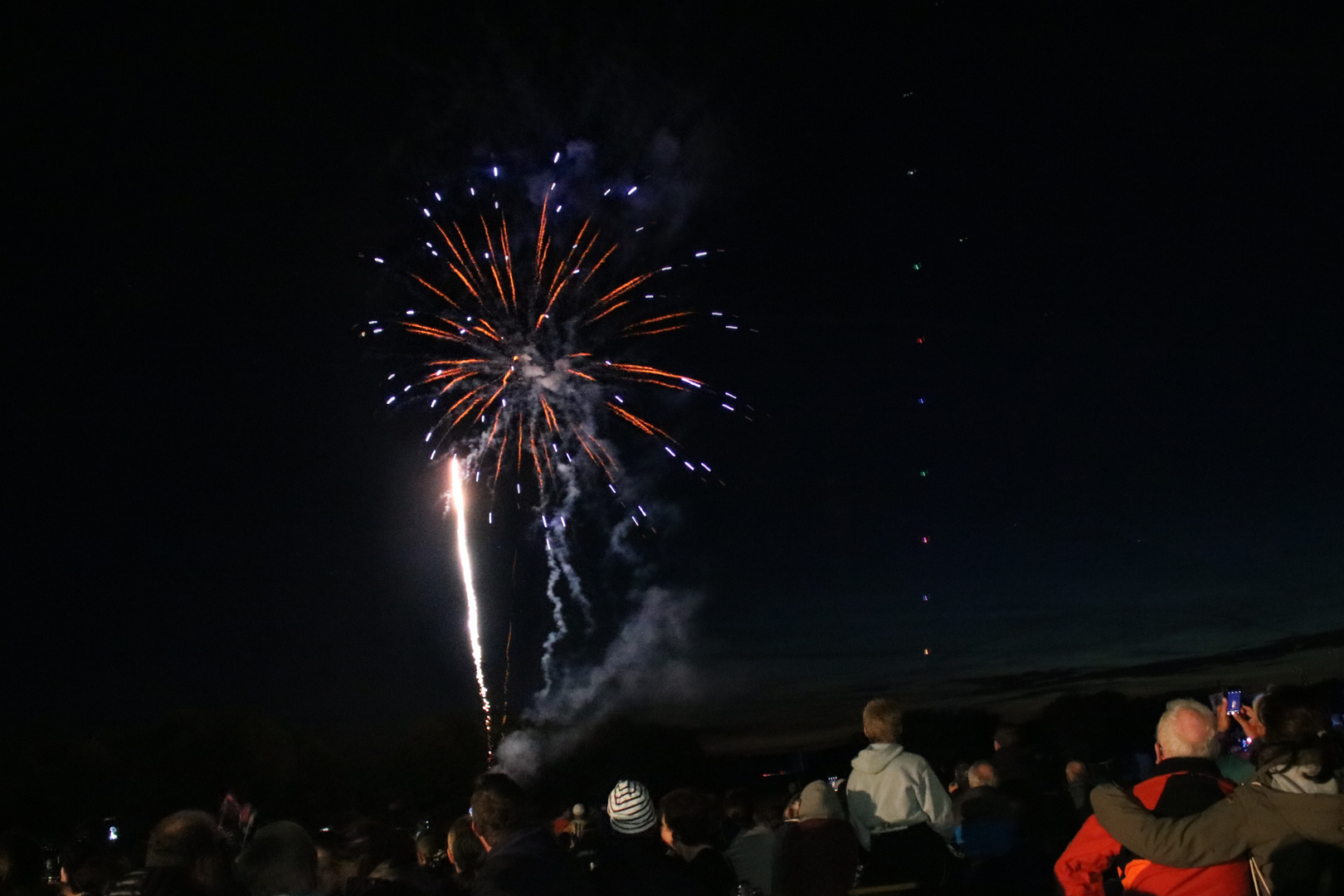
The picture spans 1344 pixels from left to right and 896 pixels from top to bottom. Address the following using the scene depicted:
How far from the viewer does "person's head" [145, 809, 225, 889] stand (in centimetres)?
421

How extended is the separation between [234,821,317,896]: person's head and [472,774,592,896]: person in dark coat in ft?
2.37

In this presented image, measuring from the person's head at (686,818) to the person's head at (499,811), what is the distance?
104 centimetres

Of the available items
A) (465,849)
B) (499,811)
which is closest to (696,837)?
(499,811)

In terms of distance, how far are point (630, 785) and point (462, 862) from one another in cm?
152

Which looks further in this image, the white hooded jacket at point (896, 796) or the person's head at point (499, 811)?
the white hooded jacket at point (896, 796)

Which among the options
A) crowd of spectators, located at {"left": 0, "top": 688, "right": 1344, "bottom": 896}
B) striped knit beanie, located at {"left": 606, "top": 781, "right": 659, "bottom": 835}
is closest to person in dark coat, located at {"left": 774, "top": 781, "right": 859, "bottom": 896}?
crowd of spectators, located at {"left": 0, "top": 688, "right": 1344, "bottom": 896}

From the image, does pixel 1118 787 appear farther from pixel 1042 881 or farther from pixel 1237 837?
pixel 1042 881

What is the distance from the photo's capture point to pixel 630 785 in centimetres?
564

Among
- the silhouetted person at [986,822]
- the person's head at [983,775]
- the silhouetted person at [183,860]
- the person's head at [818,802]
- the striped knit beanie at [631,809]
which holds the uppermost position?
the silhouetted person at [183,860]

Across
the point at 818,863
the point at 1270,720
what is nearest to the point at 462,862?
the point at 818,863

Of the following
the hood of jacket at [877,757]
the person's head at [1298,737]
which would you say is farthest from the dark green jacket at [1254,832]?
the hood of jacket at [877,757]

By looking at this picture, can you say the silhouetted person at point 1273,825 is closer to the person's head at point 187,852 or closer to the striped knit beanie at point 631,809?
the striped knit beanie at point 631,809

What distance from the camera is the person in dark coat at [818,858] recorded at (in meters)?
5.22

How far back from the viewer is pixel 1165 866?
3979mm
